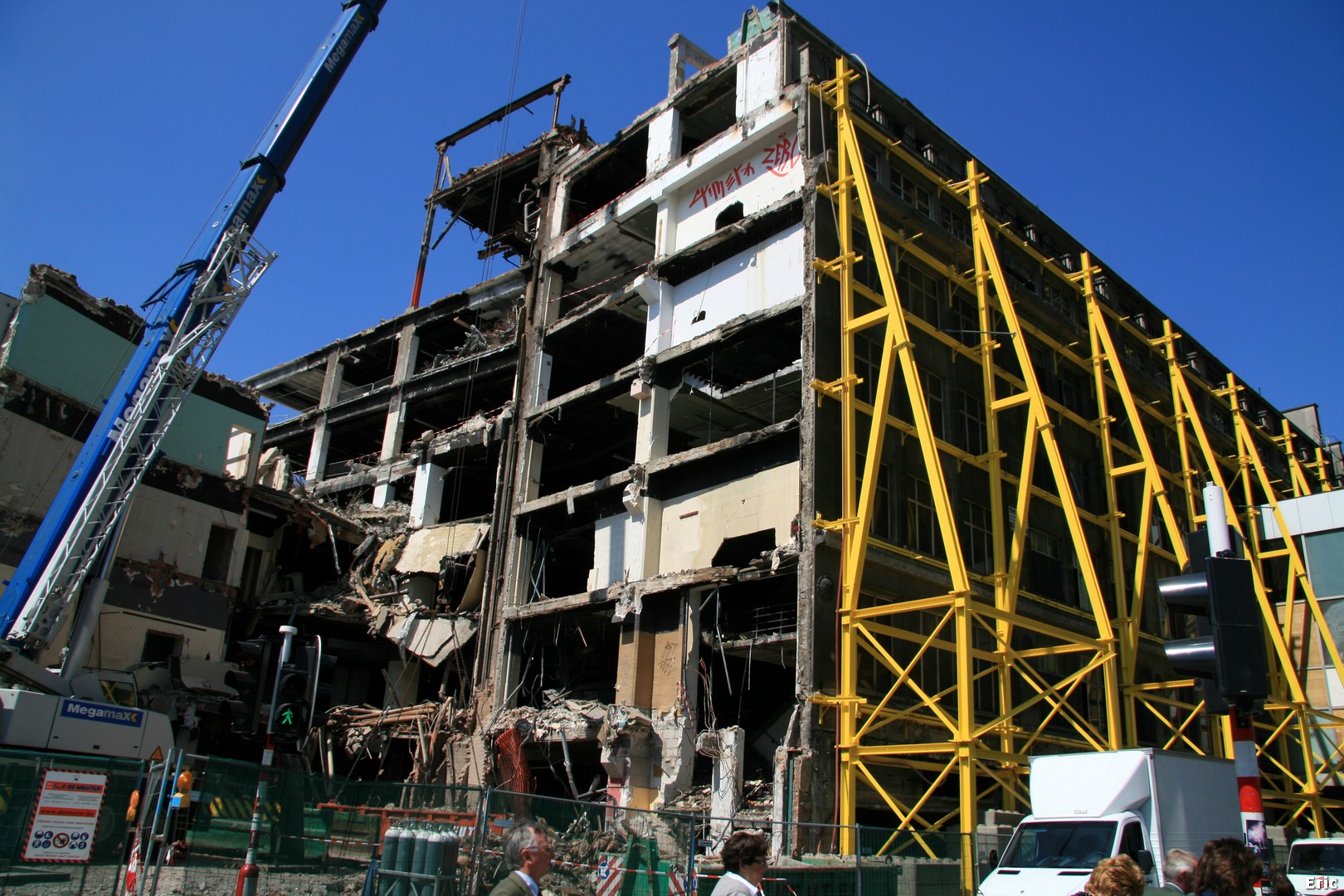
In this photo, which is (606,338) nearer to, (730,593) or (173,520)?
(730,593)

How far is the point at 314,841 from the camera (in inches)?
498

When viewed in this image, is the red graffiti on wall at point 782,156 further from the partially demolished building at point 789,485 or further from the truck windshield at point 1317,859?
the truck windshield at point 1317,859

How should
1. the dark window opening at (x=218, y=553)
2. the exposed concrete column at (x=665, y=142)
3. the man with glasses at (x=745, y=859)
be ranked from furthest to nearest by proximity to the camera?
the exposed concrete column at (x=665, y=142), the dark window opening at (x=218, y=553), the man with glasses at (x=745, y=859)

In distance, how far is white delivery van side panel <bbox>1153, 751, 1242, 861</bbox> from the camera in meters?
12.9

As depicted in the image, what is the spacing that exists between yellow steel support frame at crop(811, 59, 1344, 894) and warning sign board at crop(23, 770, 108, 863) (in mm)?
10134

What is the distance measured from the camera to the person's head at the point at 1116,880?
194 inches

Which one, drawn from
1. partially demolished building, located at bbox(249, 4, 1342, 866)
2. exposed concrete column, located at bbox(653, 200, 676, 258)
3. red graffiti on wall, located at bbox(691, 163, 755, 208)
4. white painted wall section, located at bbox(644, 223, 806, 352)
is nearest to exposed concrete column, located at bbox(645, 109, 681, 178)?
partially demolished building, located at bbox(249, 4, 1342, 866)

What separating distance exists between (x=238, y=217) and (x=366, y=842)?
1626 cm

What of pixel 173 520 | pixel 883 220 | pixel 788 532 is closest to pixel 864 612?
pixel 788 532

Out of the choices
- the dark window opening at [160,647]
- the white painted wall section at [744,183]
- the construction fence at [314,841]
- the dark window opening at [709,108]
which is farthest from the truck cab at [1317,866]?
the dark window opening at [160,647]

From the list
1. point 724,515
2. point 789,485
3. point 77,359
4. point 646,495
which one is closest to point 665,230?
point 646,495

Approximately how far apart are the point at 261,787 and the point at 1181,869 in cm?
909

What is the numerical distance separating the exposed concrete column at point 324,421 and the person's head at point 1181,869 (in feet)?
129

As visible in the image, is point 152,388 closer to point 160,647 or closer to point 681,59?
point 160,647
